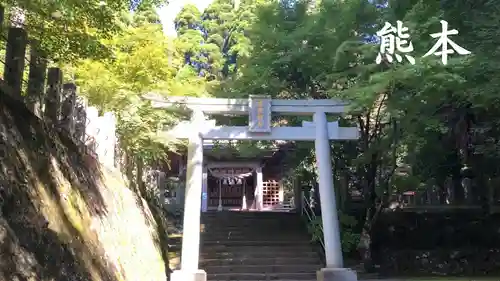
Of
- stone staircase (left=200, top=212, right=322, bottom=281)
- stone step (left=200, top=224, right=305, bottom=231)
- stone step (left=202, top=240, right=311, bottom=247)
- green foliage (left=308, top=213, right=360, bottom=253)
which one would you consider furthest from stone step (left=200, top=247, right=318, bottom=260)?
stone step (left=200, top=224, right=305, bottom=231)

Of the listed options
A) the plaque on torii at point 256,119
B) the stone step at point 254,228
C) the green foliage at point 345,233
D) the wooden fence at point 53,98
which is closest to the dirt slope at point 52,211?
the wooden fence at point 53,98

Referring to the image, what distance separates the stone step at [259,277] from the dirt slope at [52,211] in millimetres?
5393

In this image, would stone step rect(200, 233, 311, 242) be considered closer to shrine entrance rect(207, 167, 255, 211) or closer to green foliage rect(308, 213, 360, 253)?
green foliage rect(308, 213, 360, 253)

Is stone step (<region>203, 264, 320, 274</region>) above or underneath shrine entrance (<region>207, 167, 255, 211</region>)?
underneath

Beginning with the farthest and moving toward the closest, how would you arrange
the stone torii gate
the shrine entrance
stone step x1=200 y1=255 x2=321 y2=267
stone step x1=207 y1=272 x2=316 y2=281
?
1. the shrine entrance
2. stone step x1=200 y1=255 x2=321 y2=267
3. stone step x1=207 y1=272 x2=316 y2=281
4. the stone torii gate

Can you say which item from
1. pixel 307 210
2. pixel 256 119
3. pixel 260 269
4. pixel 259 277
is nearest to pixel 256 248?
pixel 260 269

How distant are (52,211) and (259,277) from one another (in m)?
8.88

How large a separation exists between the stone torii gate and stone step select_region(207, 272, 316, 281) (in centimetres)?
122

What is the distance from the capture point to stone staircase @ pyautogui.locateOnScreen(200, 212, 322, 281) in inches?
521

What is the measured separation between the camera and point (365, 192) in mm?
14836

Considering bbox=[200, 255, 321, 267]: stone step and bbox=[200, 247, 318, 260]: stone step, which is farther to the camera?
bbox=[200, 247, 318, 260]: stone step

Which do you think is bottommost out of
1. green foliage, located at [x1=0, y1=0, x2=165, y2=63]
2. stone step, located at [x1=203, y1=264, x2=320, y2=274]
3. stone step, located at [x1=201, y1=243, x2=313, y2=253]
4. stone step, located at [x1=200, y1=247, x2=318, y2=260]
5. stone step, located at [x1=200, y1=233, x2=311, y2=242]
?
stone step, located at [x1=203, y1=264, x2=320, y2=274]

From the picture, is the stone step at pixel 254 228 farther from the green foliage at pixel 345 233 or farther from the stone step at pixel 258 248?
the green foliage at pixel 345 233

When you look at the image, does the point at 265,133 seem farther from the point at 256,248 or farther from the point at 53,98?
the point at 53,98
